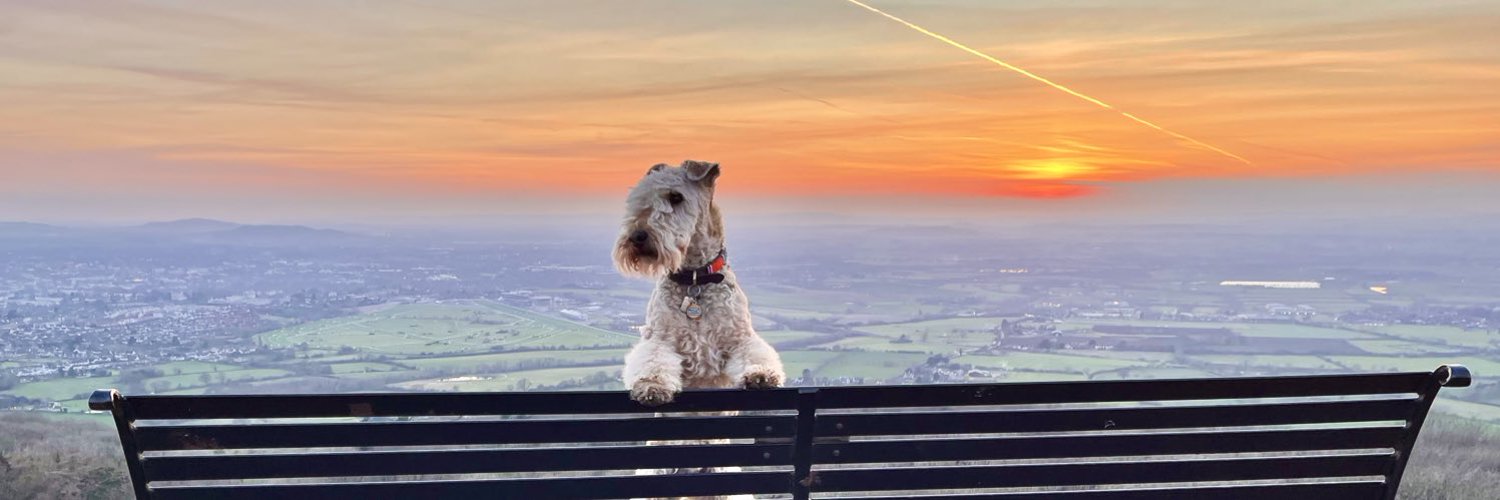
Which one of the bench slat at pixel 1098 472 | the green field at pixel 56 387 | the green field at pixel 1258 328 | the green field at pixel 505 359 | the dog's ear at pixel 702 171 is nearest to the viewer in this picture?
the bench slat at pixel 1098 472

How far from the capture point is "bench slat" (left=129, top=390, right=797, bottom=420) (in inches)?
101

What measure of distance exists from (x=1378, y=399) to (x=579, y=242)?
391cm

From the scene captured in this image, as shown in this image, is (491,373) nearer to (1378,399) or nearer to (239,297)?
(239,297)

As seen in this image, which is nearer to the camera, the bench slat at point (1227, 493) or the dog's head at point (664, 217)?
the bench slat at point (1227, 493)

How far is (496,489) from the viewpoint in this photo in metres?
2.72

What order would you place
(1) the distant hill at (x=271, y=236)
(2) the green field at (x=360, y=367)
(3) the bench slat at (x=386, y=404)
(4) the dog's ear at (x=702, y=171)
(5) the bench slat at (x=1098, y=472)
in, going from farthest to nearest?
(1) the distant hill at (x=271, y=236), (2) the green field at (x=360, y=367), (4) the dog's ear at (x=702, y=171), (5) the bench slat at (x=1098, y=472), (3) the bench slat at (x=386, y=404)

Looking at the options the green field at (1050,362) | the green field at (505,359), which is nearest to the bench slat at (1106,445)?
the green field at (1050,362)

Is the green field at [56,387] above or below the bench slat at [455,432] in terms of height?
below

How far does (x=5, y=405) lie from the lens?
7137 millimetres

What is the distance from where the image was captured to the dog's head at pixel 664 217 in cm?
320

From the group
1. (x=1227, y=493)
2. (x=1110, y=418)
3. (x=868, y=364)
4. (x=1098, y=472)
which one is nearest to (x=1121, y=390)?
(x=1110, y=418)

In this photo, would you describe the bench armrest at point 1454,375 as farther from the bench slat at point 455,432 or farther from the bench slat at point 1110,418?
the bench slat at point 455,432

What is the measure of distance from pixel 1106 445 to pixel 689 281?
1.36 m

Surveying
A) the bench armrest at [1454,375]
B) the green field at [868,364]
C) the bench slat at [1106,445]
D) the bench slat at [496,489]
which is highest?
the bench armrest at [1454,375]
